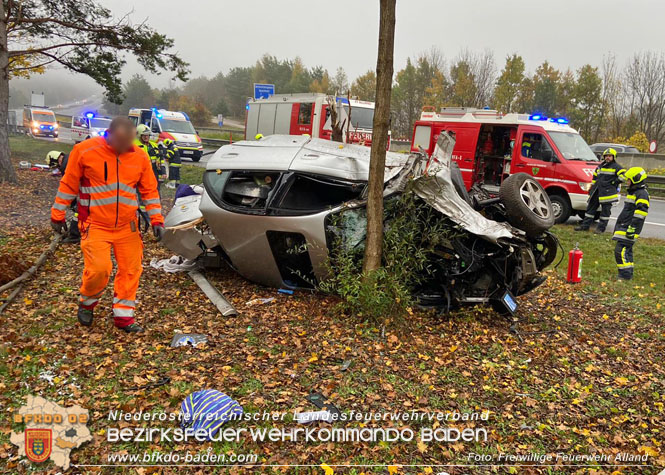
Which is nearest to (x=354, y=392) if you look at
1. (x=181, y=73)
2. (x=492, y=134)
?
(x=492, y=134)

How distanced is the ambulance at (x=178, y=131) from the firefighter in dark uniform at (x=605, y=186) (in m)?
14.7

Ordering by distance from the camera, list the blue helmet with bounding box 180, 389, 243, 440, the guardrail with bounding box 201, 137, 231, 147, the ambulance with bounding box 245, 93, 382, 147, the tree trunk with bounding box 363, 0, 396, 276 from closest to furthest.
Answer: the blue helmet with bounding box 180, 389, 243, 440 < the tree trunk with bounding box 363, 0, 396, 276 < the ambulance with bounding box 245, 93, 382, 147 < the guardrail with bounding box 201, 137, 231, 147

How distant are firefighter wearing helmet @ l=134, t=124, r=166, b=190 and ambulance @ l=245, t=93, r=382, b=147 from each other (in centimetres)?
568

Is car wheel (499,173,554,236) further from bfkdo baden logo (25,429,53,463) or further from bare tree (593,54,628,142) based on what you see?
bare tree (593,54,628,142)

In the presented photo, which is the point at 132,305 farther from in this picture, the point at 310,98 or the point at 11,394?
the point at 310,98

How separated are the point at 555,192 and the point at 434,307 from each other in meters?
7.49

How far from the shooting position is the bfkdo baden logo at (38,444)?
2.67 meters

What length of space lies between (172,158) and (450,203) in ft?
34.9

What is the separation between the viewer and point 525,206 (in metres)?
4.75

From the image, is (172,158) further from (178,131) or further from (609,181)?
(609,181)

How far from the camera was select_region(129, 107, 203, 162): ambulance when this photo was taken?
62.3ft

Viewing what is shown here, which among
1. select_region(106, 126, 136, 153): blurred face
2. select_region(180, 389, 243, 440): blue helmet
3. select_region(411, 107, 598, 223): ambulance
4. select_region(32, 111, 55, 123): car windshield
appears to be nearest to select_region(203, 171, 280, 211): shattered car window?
select_region(106, 126, 136, 153): blurred face

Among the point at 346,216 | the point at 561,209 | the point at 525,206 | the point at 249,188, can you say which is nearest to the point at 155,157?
the point at 249,188

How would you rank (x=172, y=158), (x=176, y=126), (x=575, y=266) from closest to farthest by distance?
(x=575, y=266) < (x=172, y=158) < (x=176, y=126)
